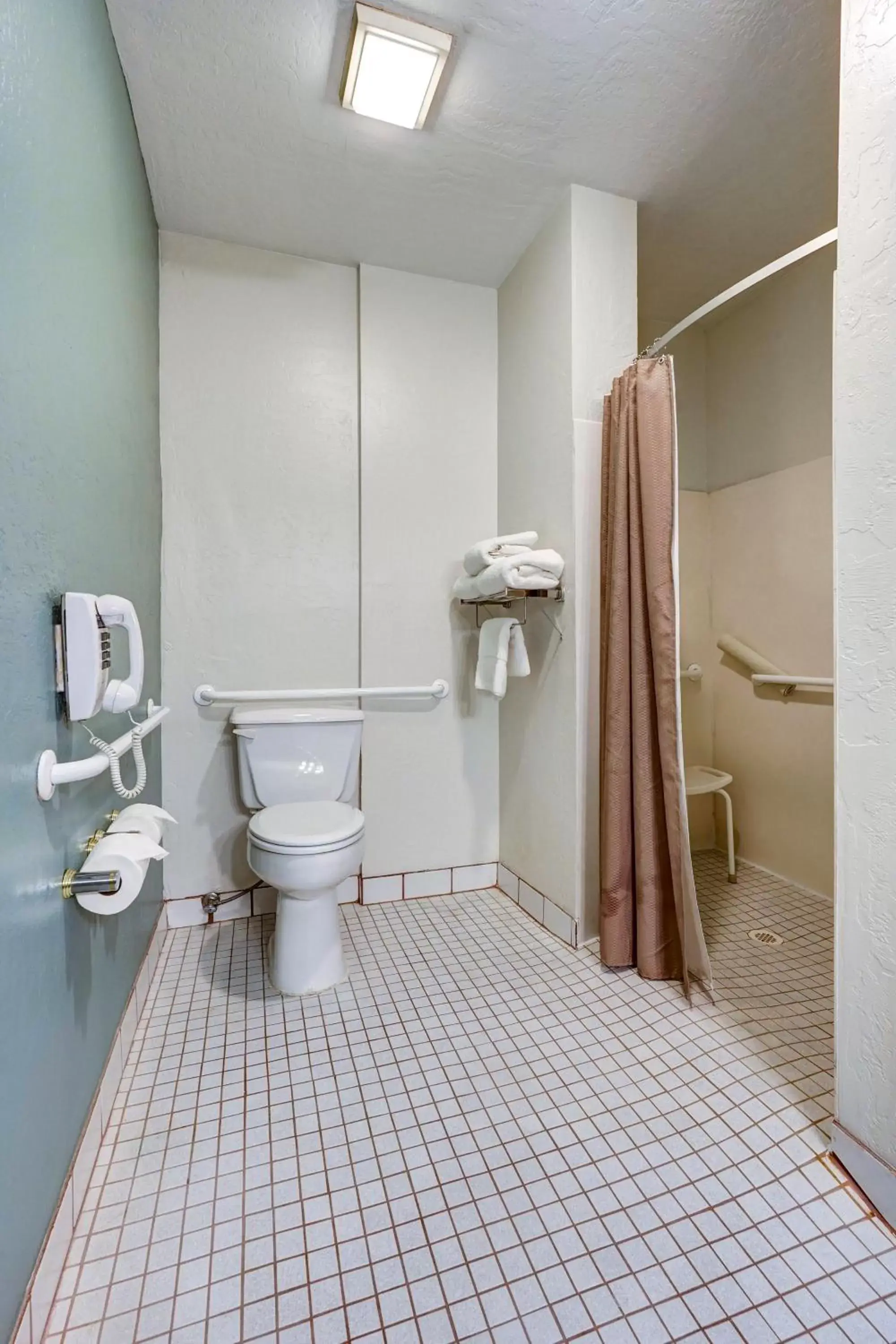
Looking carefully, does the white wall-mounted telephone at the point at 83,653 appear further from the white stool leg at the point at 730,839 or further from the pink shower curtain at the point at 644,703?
the white stool leg at the point at 730,839

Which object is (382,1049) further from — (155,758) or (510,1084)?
(155,758)

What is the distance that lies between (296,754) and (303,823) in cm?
36

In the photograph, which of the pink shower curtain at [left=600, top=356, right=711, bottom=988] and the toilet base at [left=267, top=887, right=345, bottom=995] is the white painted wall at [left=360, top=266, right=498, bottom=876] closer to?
the toilet base at [left=267, top=887, right=345, bottom=995]

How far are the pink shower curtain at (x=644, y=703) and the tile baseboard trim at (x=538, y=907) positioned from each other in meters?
0.14

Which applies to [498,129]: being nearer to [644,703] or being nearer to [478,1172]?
[644,703]

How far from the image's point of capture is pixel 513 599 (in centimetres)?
218

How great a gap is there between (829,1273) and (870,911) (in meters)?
0.54

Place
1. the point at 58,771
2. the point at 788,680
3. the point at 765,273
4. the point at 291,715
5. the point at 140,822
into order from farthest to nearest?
the point at 788,680
the point at 291,715
the point at 765,273
the point at 140,822
the point at 58,771

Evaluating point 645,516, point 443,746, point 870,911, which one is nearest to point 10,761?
point 870,911

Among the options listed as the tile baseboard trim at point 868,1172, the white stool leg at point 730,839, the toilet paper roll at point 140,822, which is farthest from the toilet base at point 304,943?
the white stool leg at point 730,839

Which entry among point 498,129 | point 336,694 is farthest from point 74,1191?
point 498,129

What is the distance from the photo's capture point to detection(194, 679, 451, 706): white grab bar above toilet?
6.69 ft

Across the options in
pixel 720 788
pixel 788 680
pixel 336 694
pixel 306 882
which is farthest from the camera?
pixel 720 788

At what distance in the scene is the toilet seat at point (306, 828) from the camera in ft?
5.23
